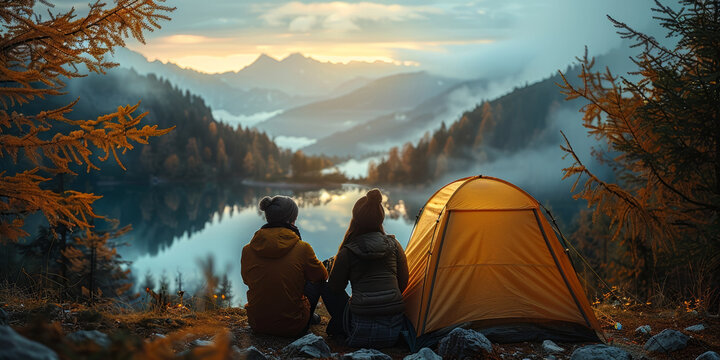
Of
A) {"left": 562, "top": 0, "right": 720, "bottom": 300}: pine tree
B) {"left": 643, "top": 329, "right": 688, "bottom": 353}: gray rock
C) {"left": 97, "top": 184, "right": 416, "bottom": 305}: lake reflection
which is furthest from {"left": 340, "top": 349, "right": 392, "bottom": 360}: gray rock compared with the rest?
{"left": 97, "top": 184, "right": 416, "bottom": 305}: lake reflection

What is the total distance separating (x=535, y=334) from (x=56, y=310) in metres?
6.28

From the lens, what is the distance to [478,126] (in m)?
160

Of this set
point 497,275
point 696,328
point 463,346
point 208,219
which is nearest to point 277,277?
point 463,346

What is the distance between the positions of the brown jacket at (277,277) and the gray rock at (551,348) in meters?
3.10

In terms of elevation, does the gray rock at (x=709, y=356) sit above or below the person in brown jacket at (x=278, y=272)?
below

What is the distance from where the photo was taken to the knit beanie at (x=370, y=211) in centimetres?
647

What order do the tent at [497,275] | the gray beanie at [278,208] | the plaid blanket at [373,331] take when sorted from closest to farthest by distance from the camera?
1. the plaid blanket at [373,331]
2. the gray beanie at [278,208]
3. the tent at [497,275]

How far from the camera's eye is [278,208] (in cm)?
659

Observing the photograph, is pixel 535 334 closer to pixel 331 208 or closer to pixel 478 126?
pixel 331 208

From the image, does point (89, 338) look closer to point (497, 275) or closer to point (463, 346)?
point (463, 346)

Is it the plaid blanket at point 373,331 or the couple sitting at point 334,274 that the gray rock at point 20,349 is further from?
the plaid blanket at point 373,331

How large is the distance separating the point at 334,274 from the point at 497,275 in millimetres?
2294

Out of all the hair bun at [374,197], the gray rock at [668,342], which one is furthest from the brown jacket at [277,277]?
the gray rock at [668,342]

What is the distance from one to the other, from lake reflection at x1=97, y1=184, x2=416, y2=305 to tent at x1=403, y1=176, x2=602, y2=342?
5188 cm
